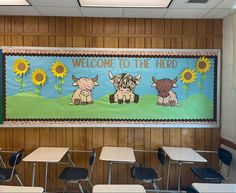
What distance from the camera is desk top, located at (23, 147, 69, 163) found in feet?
10.4

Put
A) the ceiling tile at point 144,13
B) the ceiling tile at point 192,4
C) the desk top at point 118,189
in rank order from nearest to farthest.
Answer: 1. the desk top at point 118,189
2. the ceiling tile at point 192,4
3. the ceiling tile at point 144,13

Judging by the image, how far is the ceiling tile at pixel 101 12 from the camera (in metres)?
3.57

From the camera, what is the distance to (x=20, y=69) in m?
3.88

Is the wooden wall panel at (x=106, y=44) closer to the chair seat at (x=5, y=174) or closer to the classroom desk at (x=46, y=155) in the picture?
the classroom desk at (x=46, y=155)

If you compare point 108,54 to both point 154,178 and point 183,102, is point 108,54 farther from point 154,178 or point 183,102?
point 154,178

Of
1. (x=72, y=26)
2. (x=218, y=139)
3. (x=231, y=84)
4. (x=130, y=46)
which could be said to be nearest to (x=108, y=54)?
(x=130, y=46)

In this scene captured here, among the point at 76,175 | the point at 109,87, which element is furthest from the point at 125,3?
the point at 76,175

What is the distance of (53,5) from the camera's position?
11.3 ft

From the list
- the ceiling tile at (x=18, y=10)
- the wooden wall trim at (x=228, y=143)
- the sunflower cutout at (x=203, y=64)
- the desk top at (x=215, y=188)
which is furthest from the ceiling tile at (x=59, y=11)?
the wooden wall trim at (x=228, y=143)

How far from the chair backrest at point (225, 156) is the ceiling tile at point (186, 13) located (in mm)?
1933

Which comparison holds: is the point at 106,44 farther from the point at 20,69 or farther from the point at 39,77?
the point at 20,69

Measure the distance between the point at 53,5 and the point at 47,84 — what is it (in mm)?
1124

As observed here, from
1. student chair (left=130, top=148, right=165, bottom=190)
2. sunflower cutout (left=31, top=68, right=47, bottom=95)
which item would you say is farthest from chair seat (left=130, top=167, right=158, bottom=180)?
sunflower cutout (left=31, top=68, right=47, bottom=95)

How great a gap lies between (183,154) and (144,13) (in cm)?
201
